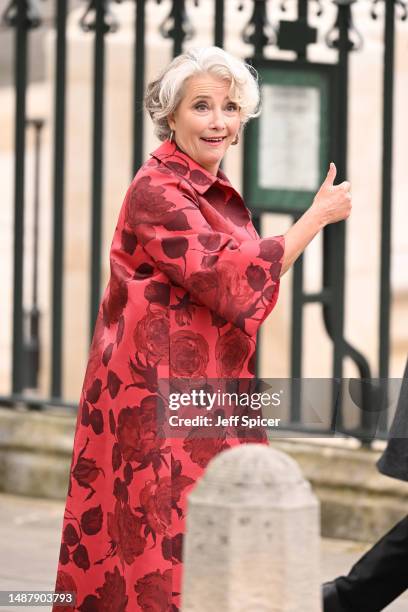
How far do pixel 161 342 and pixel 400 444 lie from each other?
81 centimetres

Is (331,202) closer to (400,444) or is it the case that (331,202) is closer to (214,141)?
(214,141)

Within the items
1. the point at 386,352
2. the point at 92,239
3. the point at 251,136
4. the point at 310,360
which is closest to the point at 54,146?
the point at 92,239

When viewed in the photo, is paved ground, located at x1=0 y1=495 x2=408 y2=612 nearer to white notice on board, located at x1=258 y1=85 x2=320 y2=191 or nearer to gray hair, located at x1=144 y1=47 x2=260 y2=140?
white notice on board, located at x1=258 y1=85 x2=320 y2=191

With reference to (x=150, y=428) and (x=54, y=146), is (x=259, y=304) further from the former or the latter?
(x=54, y=146)

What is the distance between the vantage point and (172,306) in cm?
489

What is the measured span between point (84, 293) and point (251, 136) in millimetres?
Answer: 3155

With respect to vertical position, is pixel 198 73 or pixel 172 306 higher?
pixel 198 73

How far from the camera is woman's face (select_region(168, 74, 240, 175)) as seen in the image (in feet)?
16.1

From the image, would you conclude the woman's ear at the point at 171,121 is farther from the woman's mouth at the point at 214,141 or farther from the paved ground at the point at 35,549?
the paved ground at the point at 35,549

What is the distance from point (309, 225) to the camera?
15.7 ft

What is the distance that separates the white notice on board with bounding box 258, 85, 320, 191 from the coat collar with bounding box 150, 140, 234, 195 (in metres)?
2.62

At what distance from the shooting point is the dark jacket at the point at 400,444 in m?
5.21

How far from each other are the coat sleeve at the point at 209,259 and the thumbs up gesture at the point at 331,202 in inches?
5.1

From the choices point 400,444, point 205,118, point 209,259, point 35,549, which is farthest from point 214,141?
point 35,549
